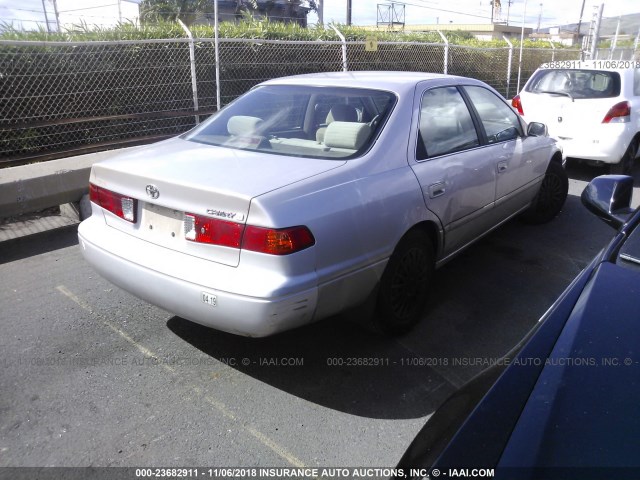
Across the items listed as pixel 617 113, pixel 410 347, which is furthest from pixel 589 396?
pixel 617 113

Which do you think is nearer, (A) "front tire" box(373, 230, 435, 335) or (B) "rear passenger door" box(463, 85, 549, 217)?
(A) "front tire" box(373, 230, 435, 335)

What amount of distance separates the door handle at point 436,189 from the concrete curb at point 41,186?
12.0ft

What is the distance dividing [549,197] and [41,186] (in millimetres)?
5238

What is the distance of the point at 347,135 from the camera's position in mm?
3365

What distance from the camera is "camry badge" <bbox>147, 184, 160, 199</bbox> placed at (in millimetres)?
2989

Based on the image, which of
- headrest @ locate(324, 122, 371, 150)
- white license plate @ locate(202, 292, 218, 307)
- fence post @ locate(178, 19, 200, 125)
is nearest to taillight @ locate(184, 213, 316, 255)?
white license plate @ locate(202, 292, 218, 307)

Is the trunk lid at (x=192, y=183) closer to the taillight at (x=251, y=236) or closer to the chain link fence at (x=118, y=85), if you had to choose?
the taillight at (x=251, y=236)

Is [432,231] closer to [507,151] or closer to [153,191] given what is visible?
[507,151]

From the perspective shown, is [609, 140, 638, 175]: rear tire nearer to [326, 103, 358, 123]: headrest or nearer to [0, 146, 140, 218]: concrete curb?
[326, 103, 358, 123]: headrest

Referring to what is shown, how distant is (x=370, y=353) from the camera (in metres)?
3.46

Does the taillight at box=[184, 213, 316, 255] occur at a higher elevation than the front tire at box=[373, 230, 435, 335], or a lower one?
higher

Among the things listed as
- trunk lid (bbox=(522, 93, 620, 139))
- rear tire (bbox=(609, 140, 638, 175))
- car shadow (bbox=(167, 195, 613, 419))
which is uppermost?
trunk lid (bbox=(522, 93, 620, 139))

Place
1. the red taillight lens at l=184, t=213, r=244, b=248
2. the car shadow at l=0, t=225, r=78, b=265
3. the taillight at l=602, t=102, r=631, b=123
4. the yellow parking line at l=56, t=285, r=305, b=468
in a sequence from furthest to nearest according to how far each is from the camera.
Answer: the taillight at l=602, t=102, r=631, b=123 < the car shadow at l=0, t=225, r=78, b=265 < the red taillight lens at l=184, t=213, r=244, b=248 < the yellow parking line at l=56, t=285, r=305, b=468

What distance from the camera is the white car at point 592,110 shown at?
300 inches
